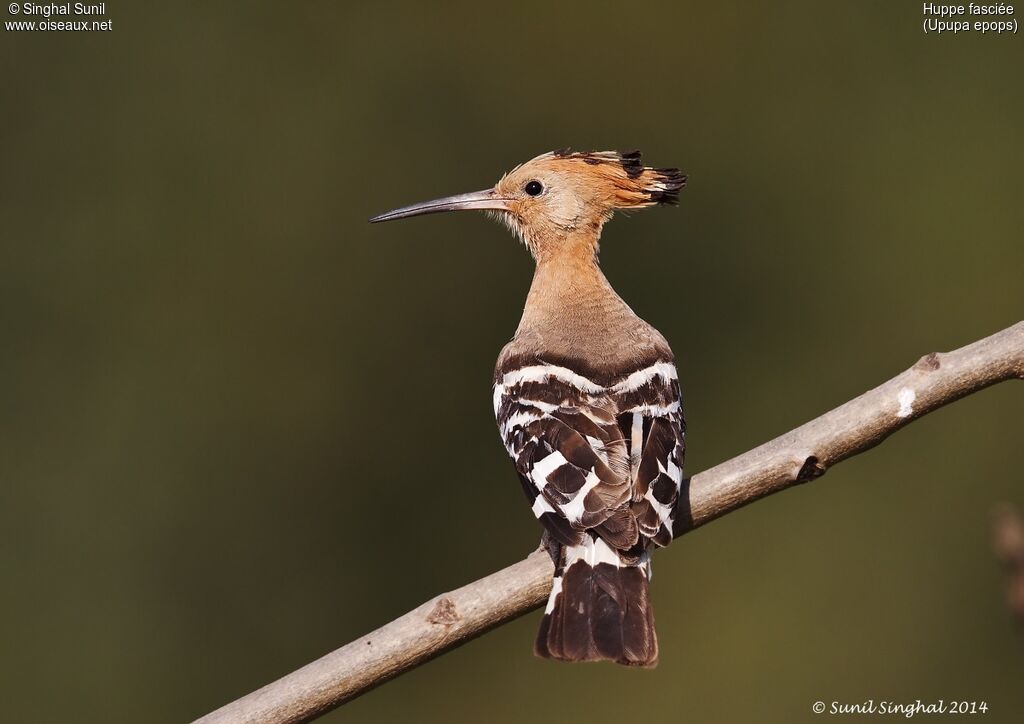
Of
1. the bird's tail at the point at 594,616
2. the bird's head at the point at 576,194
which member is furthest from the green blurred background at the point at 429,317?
the bird's tail at the point at 594,616

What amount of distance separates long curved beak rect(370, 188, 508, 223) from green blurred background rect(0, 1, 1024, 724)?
2547 millimetres

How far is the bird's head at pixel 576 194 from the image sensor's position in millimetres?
4535

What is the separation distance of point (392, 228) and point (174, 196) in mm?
1101

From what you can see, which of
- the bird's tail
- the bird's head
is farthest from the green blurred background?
the bird's tail

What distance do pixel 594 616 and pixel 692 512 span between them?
0.32 meters

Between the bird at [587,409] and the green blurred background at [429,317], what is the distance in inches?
100

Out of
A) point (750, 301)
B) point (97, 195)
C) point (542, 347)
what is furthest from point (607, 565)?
point (97, 195)

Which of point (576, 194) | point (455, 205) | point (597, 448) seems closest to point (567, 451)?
point (597, 448)

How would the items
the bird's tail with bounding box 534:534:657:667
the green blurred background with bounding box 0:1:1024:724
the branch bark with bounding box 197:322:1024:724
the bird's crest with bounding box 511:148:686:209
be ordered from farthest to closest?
the green blurred background with bounding box 0:1:1024:724 → the bird's crest with bounding box 511:148:686:209 → the bird's tail with bounding box 534:534:657:667 → the branch bark with bounding box 197:322:1024:724

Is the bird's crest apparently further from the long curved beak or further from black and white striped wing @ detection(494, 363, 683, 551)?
black and white striped wing @ detection(494, 363, 683, 551)

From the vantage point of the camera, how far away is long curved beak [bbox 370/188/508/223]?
4.59m

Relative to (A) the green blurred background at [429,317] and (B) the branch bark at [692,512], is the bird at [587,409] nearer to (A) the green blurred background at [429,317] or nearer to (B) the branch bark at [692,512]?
(B) the branch bark at [692,512]

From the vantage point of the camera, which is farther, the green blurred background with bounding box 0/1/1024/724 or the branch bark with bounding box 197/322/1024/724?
the green blurred background with bounding box 0/1/1024/724

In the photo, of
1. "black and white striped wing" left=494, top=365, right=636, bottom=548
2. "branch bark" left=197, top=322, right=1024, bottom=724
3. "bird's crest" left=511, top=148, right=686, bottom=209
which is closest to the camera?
"branch bark" left=197, top=322, right=1024, bottom=724
